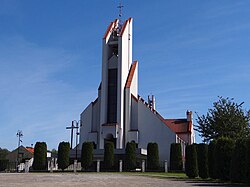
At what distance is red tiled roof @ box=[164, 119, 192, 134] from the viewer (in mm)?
69269

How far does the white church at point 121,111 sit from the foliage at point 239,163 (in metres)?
31.5

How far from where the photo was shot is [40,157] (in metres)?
50.7

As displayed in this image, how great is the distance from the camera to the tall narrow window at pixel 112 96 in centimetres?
5729

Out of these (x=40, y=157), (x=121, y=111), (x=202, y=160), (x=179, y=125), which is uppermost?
(x=121, y=111)

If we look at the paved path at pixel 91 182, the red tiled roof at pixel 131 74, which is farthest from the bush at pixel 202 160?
the red tiled roof at pixel 131 74

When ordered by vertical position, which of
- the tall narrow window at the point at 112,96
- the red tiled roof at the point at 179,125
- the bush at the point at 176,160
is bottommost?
the bush at the point at 176,160

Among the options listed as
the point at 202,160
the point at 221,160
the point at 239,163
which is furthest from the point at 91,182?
the point at 202,160

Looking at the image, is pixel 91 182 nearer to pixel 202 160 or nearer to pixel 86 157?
pixel 202 160

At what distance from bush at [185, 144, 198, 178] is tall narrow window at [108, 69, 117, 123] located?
88.4 ft

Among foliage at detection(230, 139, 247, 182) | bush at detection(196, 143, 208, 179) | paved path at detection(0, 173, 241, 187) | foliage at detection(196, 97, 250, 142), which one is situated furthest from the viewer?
foliage at detection(196, 97, 250, 142)

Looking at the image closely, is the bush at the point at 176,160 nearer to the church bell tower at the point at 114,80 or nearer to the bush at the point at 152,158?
the bush at the point at 152,158

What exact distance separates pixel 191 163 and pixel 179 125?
4182 cm

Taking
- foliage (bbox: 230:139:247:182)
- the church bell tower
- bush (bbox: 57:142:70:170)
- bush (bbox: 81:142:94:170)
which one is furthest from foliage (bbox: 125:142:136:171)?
foliage (bbox: 230:139:247:182)

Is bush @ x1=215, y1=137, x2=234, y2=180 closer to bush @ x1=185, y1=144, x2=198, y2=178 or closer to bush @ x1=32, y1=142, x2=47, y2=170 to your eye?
bush @ x1=185, y1=144, x2=198, y2=178
